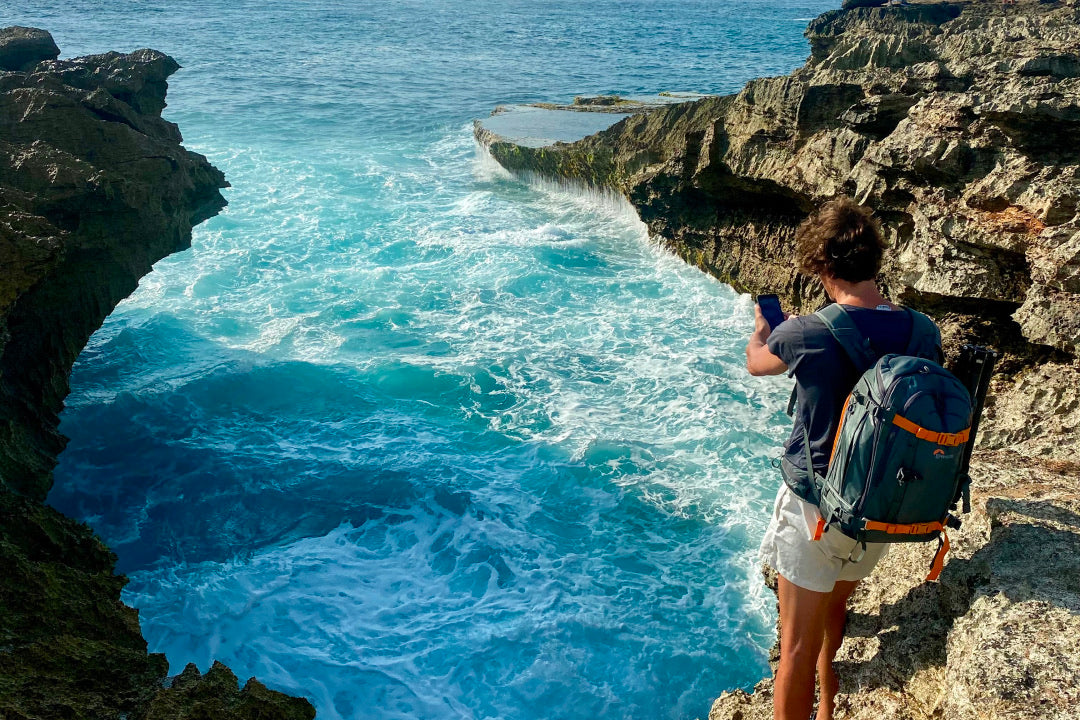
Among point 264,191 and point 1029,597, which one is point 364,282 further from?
point 1029,597

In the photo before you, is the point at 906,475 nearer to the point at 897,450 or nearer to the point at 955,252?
the point at 897,450

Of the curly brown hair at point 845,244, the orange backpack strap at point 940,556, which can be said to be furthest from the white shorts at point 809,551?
the curly brown hair at point 845,244

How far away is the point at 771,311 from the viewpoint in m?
3.44

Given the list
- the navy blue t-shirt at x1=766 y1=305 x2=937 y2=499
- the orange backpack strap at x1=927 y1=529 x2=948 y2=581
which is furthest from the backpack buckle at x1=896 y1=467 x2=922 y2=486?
the orange backpack strap at x1=927 y1=529 x2=948 y2=581

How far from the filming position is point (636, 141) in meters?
17.8

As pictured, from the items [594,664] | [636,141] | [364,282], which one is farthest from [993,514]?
[636,141]

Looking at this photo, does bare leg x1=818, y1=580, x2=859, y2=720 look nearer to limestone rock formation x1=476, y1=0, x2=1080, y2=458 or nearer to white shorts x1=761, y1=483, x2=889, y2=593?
white shorts x1=761, y1=483, x2=889, y2=593

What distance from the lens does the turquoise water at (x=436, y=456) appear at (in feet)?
20.3

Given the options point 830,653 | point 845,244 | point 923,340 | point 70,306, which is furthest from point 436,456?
point 923,340

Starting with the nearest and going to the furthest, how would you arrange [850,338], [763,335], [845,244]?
[850,338], [845,244], [763,335]

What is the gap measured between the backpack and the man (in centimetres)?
10

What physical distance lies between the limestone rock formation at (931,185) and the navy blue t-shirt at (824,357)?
9.66 ft

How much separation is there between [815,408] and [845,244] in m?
0.65

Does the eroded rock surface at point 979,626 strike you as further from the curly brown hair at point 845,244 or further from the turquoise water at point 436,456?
the turquoise water at point 436,456
